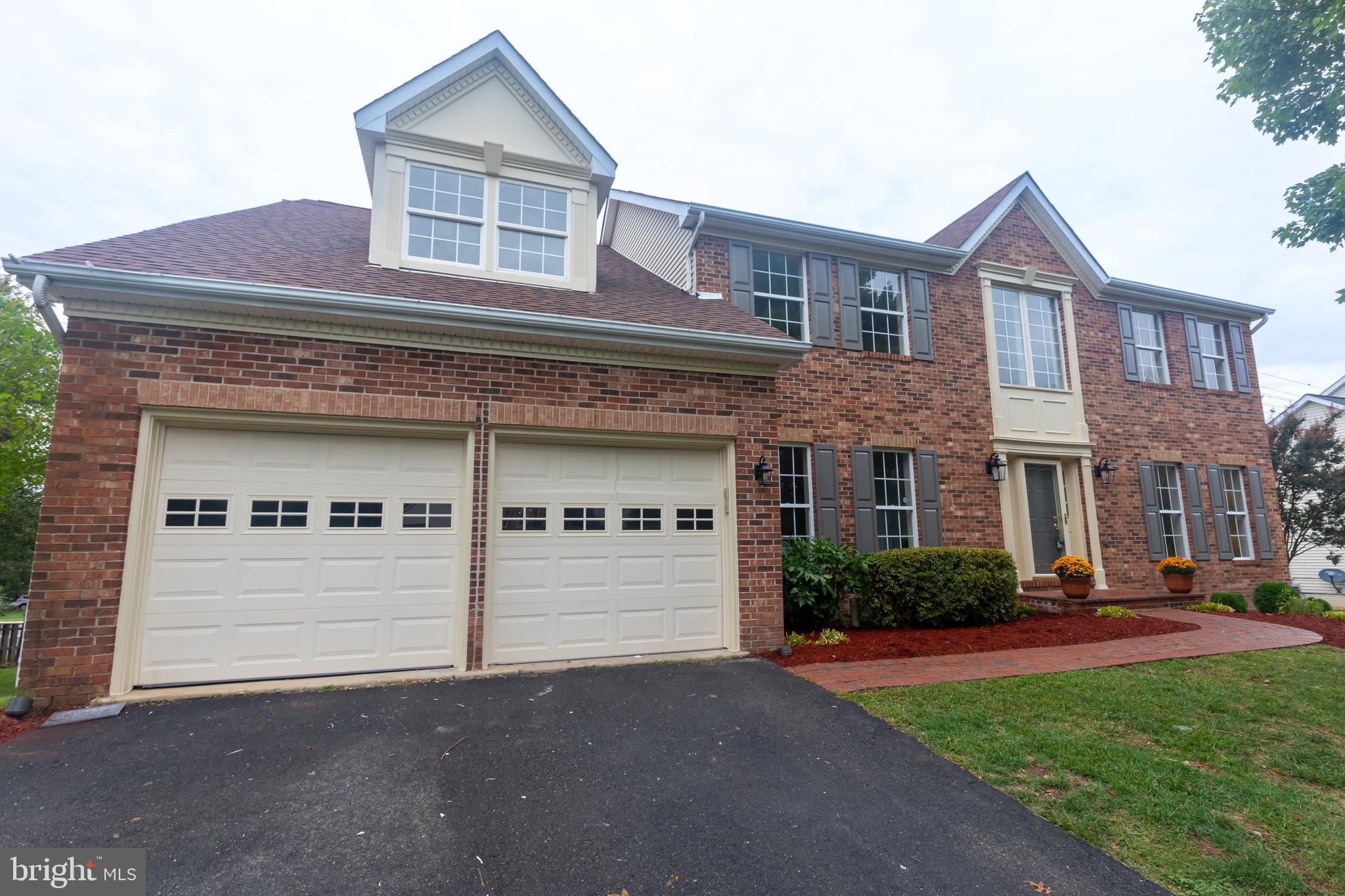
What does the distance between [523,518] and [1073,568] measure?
8.99 meters

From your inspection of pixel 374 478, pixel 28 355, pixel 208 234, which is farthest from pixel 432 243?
pixel 28 355

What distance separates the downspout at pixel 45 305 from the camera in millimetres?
4906

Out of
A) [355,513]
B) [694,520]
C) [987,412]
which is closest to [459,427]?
[355,513]

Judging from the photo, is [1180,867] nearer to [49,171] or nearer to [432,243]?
[432,243]

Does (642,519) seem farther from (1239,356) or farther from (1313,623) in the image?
(1239,356)

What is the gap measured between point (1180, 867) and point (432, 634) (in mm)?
5653

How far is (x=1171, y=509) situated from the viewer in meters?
12.3

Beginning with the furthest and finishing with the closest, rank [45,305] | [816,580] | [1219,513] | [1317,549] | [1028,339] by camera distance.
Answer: [1317,549] → [1219,513] → [1028,339] → [816,580] → [45,305]

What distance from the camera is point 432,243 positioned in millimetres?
7367

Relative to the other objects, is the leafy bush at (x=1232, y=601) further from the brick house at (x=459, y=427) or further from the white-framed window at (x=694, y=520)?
the white-framed window at (x=694, y=520)

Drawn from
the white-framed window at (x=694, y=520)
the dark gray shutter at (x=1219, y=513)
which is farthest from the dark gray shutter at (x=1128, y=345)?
the white-framed window at (x=694, y=520)

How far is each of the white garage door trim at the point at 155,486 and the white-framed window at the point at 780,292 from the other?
19.6ft

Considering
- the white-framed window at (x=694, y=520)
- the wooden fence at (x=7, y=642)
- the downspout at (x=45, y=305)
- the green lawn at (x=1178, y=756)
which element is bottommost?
the wooden fence at (x=7, y=642)

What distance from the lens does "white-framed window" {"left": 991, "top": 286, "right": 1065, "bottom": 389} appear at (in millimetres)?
11523
